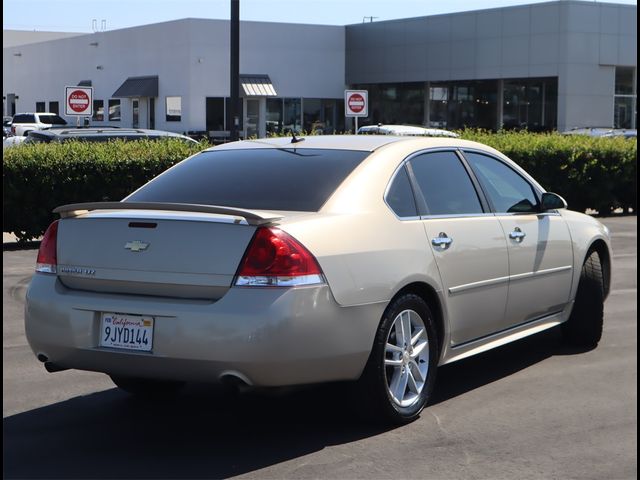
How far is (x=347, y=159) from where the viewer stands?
20.5ft

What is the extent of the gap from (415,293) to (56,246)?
A: 203cm

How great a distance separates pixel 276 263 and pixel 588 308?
346 cm

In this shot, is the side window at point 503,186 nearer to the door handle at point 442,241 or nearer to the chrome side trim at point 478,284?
the chrome side trim at point 478,284

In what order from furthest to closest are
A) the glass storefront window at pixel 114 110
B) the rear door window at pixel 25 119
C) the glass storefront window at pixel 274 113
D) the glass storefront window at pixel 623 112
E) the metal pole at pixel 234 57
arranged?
the glass storefront window at pixel 114 110 < the glass storefront window at pixel 274 113 < the rear door window at pixel 25 119 < the glass storefront window at pixel 623 112 < the metal pole at pixel 234 57

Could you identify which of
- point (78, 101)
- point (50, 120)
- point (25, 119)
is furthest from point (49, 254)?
point (25, 119)

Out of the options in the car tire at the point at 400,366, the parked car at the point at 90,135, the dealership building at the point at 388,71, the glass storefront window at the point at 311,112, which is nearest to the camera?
the car tire at the point at 400,366

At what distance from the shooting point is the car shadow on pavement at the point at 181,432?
16.7ft

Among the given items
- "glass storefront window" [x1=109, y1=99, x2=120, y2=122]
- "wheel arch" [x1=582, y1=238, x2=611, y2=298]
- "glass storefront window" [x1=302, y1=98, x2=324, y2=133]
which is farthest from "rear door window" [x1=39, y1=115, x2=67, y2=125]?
"wheel arch" [x1=582, y1=238, x2=611, y2=298]

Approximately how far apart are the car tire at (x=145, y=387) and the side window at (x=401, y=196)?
66.4 inches

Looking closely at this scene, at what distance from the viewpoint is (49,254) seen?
18.9 feet

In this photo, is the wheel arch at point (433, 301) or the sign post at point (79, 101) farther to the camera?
the sign post at point (79, 101)

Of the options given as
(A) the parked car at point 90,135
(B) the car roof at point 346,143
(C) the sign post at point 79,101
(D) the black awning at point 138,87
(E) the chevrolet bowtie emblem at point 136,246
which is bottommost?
(E) the chevrolet bowtie emblem at point 136,246

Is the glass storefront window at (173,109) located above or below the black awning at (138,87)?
below

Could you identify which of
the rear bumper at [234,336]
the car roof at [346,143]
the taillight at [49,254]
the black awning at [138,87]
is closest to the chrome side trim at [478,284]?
the rear bumper at [234,336]
